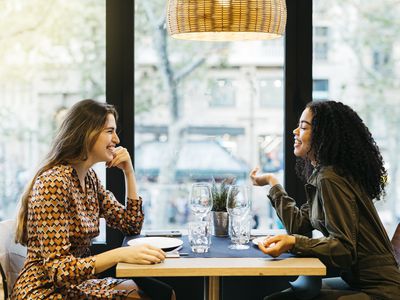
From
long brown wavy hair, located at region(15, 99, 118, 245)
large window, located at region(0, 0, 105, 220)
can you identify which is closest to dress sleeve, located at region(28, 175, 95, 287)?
long brown wavy hair, located at region(15, 99, 118, 245)

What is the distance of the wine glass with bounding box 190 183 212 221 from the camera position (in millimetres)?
2814

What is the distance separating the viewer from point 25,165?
358 centimetres

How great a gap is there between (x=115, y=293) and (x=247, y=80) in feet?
4.68

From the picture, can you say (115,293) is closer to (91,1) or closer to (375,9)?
(91,1)

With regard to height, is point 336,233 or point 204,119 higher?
point 204,119

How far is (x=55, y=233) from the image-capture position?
98.0 inches

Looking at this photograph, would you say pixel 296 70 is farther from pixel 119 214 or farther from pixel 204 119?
pixel 119 214

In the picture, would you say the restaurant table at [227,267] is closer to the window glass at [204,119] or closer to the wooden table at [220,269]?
the wooden table at [220,269]

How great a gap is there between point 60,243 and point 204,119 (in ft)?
4.44

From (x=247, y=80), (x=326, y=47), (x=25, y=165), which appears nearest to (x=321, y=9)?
(x=326, y=47)

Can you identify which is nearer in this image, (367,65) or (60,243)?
(60,243)

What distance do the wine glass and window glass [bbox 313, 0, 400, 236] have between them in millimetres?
1087

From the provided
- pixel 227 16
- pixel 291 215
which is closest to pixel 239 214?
pixel 291 215

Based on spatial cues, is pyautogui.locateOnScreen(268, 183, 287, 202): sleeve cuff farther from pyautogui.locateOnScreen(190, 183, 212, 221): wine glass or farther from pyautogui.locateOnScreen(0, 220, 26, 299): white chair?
pyautogui.locateOnScreen(0, 220, 26, 299): white chair
